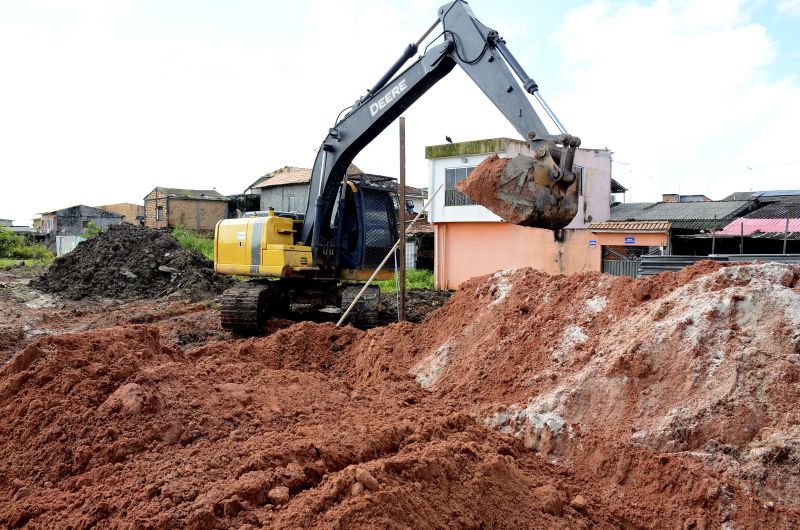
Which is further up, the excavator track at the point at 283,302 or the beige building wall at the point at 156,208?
the beige building wall at the point at 156,208

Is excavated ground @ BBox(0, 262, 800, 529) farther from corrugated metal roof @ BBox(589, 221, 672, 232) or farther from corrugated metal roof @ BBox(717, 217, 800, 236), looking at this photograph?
corrugated metal roof @ BBox(717, 217, 800, 236)

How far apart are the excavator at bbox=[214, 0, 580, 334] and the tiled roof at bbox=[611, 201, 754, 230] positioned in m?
13.5

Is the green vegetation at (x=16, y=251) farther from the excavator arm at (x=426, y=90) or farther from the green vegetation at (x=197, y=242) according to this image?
the excavator arm at (x=426, y=90)

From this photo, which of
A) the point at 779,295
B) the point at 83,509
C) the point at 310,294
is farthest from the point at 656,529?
the point at 310,294

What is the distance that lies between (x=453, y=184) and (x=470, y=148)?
1317mm

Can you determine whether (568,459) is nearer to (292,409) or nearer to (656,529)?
(656,529)

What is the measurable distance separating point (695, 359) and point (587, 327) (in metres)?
1.11

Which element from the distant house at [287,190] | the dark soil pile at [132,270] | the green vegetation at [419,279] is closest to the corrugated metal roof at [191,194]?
the distant house at [287,190]

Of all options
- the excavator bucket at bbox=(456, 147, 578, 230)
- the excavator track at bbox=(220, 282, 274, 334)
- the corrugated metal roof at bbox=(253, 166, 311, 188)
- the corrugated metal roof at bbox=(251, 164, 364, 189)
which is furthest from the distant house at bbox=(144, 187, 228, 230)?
the excavator bucket at bbox=(456, 147, 578, 230)

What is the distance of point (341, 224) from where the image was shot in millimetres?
10250

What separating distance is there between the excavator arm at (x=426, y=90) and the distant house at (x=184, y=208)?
31.0 m

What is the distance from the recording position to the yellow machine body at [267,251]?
9789mm

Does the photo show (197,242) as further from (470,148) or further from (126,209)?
(126,209)

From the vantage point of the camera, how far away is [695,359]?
4.20 metres
